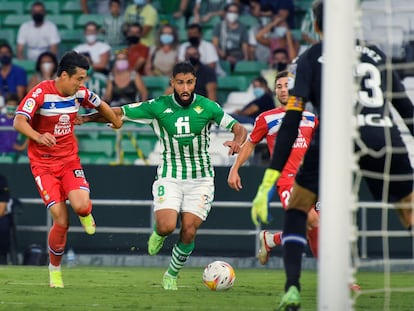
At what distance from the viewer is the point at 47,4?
19.9 meters

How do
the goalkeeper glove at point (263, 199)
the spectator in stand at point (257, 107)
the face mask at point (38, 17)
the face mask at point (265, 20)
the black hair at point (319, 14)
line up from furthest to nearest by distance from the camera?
the face mask at point (38, 17) < the face mask at point (265, 20) < the spectator in stand at point (257, 107) < the black hair at point (319, 14) < the goalkeeper glove at point (263, 199)

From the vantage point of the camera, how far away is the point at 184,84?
429 inches

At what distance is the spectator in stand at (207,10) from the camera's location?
1895cm

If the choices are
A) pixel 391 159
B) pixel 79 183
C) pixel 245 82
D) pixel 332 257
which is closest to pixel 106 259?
pixel 245 82

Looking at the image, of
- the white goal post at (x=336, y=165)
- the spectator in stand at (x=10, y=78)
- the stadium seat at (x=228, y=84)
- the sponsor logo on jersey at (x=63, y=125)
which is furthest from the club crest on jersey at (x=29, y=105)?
the stadium seat at (x=228, y=84)

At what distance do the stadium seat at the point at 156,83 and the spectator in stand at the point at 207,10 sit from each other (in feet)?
4.41

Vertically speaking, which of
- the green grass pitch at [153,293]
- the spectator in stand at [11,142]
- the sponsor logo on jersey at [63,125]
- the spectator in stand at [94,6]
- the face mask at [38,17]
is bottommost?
the green grass pitch at [153,293]

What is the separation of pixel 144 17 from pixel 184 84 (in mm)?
8114

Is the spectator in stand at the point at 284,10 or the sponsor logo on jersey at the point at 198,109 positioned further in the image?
the spectator in stand at the point at 284,10

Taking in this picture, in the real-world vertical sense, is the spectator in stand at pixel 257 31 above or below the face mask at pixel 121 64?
above

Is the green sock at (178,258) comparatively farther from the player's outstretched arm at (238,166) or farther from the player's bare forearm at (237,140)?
the player's bare forearm at (237,140)

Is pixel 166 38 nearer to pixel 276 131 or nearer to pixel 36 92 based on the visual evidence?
pixel 276 131

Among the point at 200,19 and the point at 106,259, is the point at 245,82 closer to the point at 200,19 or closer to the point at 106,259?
the point at 200,19

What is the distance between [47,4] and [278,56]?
4630 mm
